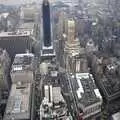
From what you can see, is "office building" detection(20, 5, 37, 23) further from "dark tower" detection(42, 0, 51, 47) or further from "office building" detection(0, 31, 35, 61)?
"dark tower" detection(42, 0, 51, 47)

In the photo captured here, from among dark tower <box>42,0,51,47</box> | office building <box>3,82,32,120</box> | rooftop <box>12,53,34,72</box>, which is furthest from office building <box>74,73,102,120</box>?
dark tower <box>42,0,51,47</box>

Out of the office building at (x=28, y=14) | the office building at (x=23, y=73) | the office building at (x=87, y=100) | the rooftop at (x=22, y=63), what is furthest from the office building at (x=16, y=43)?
the office building at (x=87, y=100)


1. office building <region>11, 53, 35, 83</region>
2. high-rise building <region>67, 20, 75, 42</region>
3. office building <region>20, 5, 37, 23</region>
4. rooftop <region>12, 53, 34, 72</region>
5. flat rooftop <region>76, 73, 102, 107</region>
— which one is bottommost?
flat rooftop <region>76, 73, 102, 107</region>

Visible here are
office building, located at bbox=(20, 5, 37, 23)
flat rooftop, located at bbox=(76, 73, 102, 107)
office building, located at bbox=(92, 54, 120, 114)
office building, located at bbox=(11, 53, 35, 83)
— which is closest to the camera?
flat rooftop, located at bbox=(76, 73, 102, 107)

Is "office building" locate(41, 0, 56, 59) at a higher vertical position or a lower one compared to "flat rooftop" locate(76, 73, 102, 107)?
higher

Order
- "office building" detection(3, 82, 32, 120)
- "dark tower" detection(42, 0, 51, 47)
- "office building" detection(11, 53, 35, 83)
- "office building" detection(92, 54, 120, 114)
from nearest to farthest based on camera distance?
"office building" detection(3, 82, 32, 120), "office building" detection(92, 54, 120, 114), "office building" detection(11, 53, 35, 83), "dark tower" detection(42, 0, 51, 47)

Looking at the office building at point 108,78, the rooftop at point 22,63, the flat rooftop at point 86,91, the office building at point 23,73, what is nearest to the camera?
the flat rooftop at point 86,91

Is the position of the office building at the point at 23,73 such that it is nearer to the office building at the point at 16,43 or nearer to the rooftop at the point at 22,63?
the rooftop at the point at 22,63
